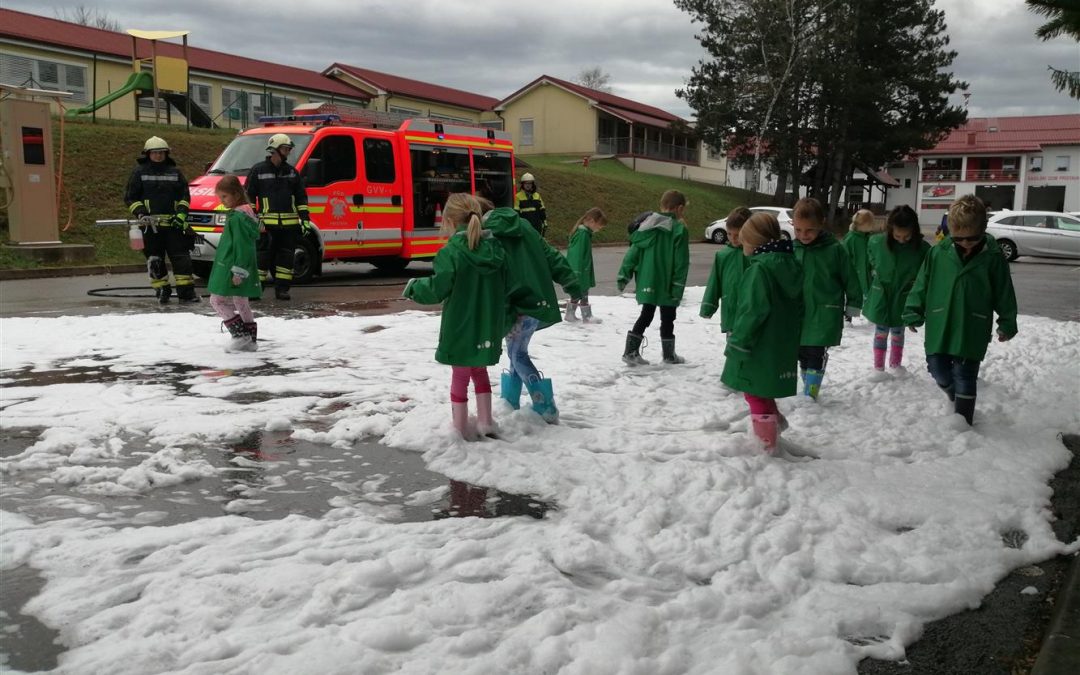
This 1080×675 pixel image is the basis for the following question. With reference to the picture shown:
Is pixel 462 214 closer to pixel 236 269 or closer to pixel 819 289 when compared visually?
pixel 819 289

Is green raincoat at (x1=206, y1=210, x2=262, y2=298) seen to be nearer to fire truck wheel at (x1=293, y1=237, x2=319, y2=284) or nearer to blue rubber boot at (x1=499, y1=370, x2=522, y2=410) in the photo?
blue rubber boot at (x1=499, y1=370, x2=522, y2=410)

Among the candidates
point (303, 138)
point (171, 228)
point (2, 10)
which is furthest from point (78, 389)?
point (2, 10)

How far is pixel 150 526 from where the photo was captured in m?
3.88

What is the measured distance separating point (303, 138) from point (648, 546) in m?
11.6

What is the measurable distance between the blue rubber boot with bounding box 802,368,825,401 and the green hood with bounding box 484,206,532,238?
8.48 ft

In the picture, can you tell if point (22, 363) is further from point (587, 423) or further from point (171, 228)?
point (587, 423)

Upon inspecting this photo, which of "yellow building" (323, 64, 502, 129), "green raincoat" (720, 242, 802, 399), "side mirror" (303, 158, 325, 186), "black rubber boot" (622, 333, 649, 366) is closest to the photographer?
"green raincoat" (720, 242, 802, 399)

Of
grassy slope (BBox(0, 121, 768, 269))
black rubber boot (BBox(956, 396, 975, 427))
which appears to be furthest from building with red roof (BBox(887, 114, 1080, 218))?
black rubber boot (BBox(956, 396, 975, 427))

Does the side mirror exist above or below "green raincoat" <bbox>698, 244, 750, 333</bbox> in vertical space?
above

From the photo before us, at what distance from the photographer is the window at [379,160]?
47.8ft

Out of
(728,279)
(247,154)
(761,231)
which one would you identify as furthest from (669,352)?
(247,154)

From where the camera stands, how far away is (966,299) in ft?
19.0

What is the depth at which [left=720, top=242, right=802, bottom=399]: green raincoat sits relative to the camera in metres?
5.02

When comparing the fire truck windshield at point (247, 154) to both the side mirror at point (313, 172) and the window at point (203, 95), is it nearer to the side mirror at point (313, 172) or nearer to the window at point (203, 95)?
the side mirror at point (313, 172)
